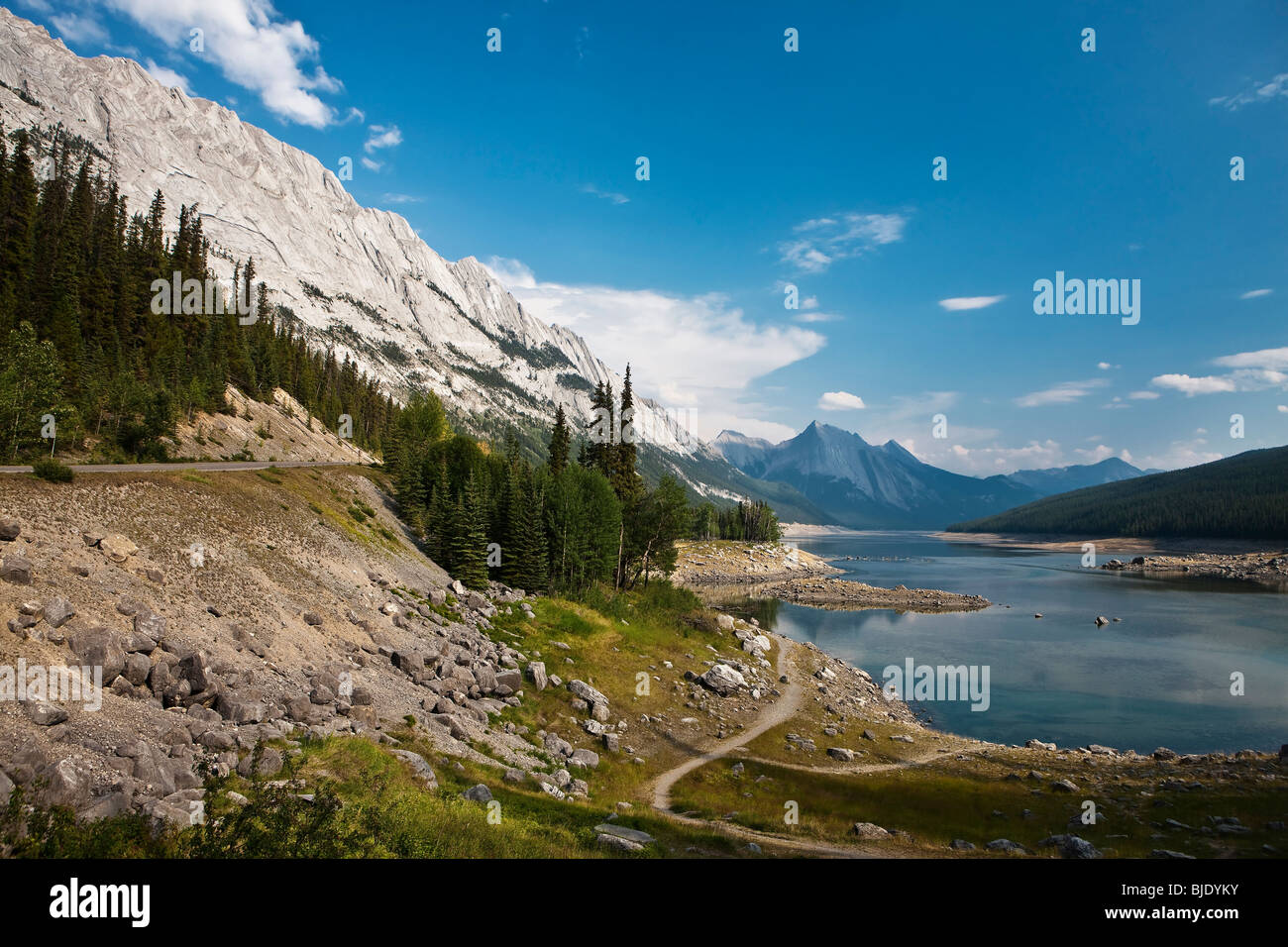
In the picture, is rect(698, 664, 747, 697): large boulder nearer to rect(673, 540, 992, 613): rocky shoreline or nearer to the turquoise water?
the turquoise water

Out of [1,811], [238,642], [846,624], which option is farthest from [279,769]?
[846,624]

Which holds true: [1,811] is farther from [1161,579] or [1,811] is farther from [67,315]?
[1161,579]

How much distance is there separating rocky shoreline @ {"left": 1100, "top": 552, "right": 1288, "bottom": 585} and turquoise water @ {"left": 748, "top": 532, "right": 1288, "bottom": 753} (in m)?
20.7

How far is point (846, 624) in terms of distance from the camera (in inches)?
3228

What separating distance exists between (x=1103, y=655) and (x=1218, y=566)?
129 m

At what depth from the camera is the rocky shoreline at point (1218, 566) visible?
Result: 13125 centimetres

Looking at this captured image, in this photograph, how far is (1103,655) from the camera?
6350cm

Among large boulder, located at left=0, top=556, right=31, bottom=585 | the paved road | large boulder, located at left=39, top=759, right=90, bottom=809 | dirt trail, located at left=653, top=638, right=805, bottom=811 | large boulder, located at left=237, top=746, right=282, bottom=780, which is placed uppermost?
the paved road

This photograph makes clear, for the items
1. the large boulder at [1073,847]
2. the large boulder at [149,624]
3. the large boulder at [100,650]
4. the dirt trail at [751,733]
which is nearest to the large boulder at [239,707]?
the large boulder at [100,650]

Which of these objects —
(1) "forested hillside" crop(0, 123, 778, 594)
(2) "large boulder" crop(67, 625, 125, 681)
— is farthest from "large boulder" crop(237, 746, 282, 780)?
(1) "forested hillside" crop(0, 123, 778, 594)

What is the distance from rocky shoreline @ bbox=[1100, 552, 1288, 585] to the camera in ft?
431

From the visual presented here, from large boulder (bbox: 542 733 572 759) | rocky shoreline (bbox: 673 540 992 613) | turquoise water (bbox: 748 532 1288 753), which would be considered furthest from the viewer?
rocky shoreline (bbox: 673 540 992 613)

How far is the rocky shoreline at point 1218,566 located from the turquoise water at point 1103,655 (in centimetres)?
2075

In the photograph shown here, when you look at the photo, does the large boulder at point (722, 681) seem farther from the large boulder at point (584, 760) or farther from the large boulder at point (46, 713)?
the large boulder at point (46, 713)
